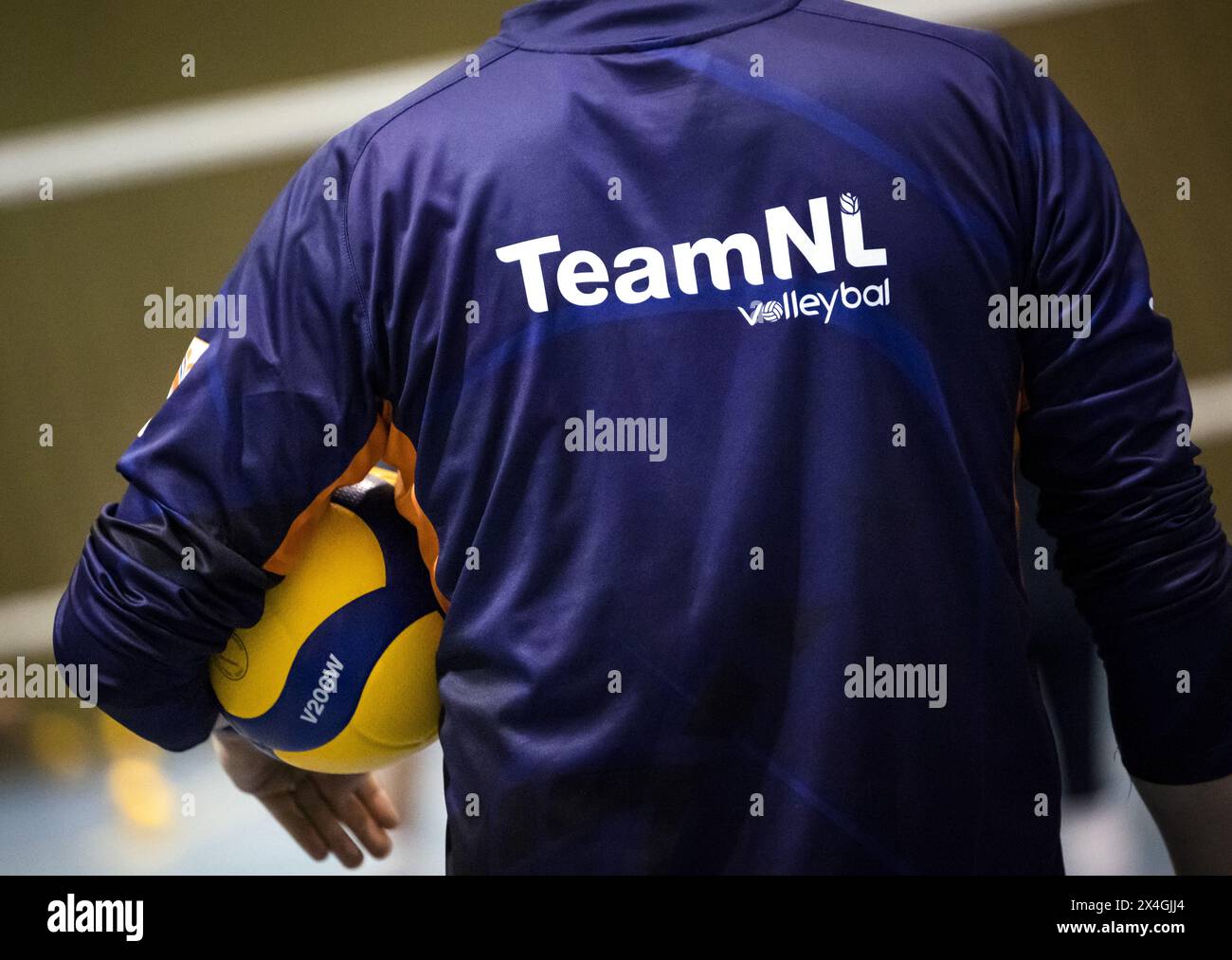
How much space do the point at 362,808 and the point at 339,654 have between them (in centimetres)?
49

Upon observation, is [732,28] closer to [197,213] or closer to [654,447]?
[654,447]

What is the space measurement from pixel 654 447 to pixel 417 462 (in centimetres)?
27

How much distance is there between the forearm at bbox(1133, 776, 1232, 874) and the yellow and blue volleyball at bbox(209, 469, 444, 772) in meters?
0.90

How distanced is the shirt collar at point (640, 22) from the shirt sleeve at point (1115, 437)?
11.9 inches

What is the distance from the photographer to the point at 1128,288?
141cm

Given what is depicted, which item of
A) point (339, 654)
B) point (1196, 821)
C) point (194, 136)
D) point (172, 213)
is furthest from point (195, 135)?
point (1196, 821)

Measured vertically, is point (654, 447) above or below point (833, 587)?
above

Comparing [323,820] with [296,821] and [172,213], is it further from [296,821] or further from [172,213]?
[172,213]

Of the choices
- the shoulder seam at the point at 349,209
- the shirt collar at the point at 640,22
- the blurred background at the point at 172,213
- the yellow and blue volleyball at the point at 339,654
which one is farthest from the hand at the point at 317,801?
the blurred background at the point at 172,213

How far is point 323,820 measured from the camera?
6.48ft

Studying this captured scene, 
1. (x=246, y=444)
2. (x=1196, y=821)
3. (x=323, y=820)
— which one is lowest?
(x=323, y=820)
